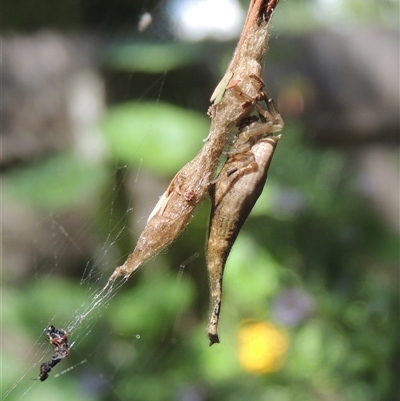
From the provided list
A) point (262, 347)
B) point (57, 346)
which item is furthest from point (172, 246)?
point (57, 346)

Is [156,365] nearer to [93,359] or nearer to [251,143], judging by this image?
[93,359]

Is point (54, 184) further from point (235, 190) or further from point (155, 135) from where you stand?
point (235, 190)

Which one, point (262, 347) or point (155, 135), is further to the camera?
point (155, 135)

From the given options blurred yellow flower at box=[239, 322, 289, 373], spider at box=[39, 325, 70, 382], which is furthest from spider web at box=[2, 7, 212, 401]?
spider at box=[39, 325, 70, 382]

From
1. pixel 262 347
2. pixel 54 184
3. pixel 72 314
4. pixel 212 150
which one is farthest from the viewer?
pixel 54 184

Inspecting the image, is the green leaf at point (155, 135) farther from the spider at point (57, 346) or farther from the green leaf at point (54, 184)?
the spider at point (57, 346)

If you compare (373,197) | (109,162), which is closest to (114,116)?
(109,162)

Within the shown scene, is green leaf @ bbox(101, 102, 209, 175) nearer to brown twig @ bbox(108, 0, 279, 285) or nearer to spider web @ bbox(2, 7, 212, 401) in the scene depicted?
spider web @ bbox(2, 7, 212, 401)
